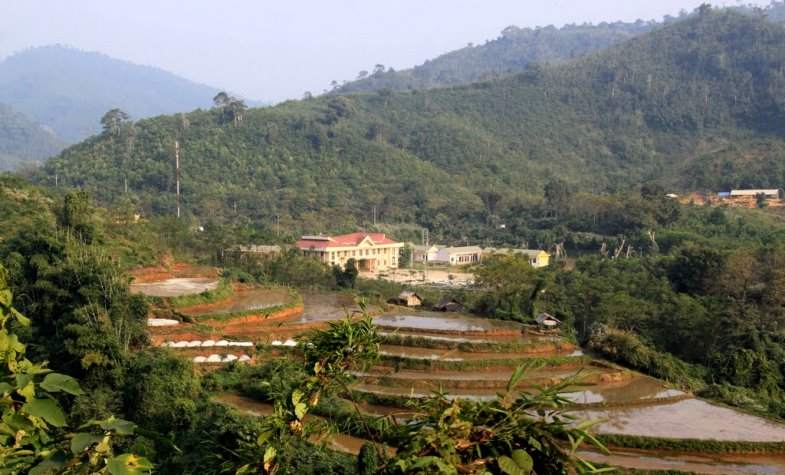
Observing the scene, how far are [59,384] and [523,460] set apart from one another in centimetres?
167

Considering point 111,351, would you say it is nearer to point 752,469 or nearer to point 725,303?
point 752,469

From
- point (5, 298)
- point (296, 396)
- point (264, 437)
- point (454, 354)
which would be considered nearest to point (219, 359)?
point (454, 354)

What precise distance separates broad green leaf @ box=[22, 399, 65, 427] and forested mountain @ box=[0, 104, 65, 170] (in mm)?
145226

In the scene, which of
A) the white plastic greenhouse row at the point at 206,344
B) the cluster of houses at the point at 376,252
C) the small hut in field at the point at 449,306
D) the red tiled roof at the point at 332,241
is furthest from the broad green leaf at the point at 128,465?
the red tiled roof at the point at 332,241

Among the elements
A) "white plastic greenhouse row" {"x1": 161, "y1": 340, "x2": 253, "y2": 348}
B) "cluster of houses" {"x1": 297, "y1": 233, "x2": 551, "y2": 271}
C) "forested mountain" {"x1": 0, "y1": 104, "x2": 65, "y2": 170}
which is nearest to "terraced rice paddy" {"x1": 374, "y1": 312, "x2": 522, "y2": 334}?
"white plastic greenhouse row" {"x1": 161, "y1": 340, "x2": 253, "y2": 348}

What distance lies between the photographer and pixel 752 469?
12.7 m

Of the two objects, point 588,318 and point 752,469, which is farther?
point 588,318

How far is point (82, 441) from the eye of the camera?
2527 mm

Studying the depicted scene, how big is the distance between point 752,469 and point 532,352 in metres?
7.14

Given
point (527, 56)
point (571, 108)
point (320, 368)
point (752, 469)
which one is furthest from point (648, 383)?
point (527, 56)

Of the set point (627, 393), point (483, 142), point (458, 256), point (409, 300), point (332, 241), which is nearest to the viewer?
point (627, 393)

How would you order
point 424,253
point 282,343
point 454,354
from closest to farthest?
point 454,354, point 282,343, point 424,253

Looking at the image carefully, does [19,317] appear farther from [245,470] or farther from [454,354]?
[454,354]

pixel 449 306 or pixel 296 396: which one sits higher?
pixel 296 396
